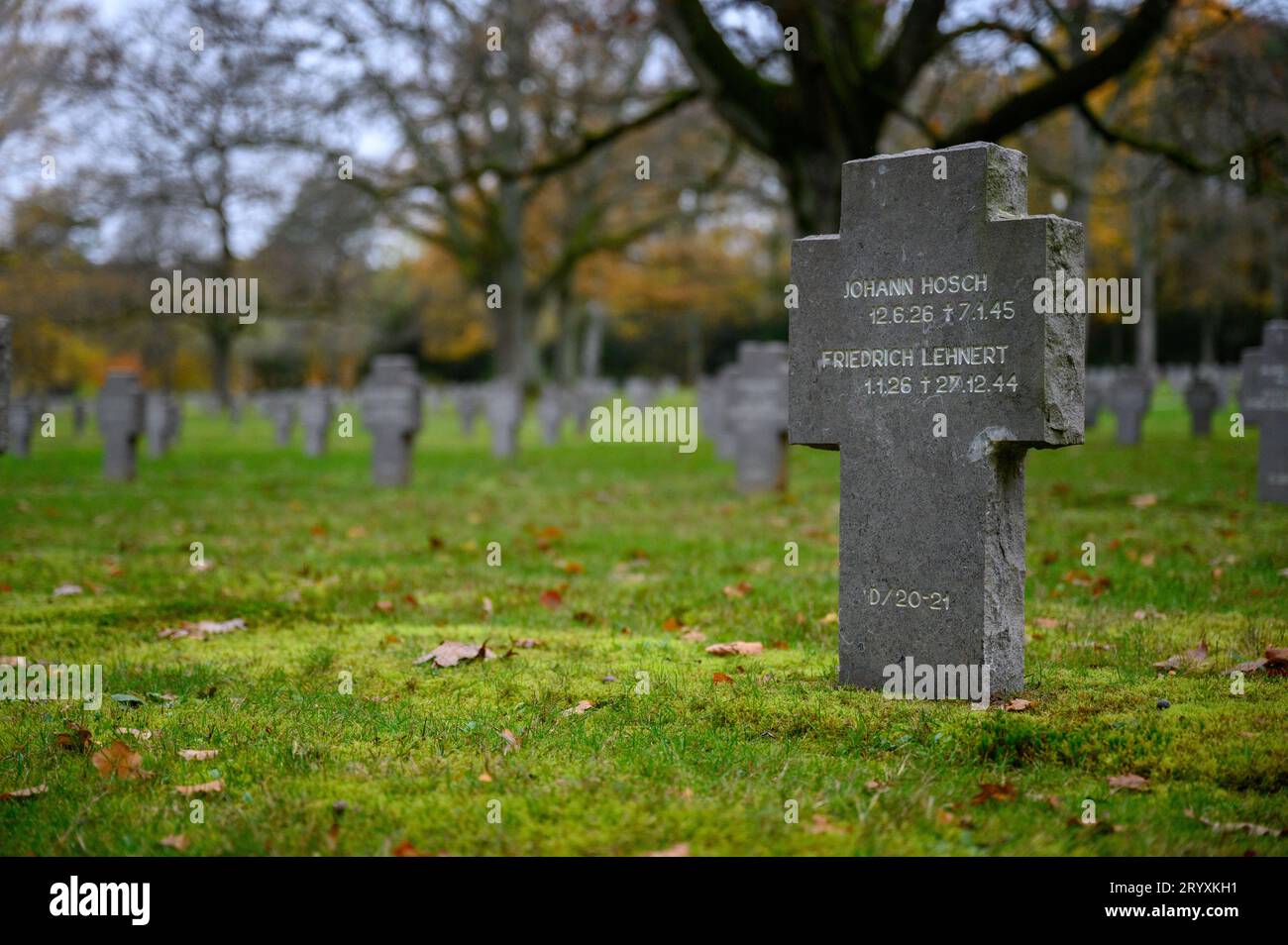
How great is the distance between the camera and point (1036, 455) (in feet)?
63.9

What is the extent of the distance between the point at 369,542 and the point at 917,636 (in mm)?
6348

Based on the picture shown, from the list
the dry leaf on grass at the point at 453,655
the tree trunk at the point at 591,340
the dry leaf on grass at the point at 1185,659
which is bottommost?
the dry leaf on grass at the point at 453,655

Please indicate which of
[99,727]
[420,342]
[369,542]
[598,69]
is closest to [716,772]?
[99,727]

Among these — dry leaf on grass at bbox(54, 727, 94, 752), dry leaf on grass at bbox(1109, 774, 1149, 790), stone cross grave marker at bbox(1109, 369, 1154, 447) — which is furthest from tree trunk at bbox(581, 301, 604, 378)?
dry leaf on grass at bbox(1109, 774, 1149, 790)

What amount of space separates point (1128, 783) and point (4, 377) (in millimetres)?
5709

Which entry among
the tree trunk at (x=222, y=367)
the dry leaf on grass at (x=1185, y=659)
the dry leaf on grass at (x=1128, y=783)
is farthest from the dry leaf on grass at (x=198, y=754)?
the tree trunk at (x=222, y=367)

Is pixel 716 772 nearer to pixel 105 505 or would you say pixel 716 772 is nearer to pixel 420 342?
pixel 105 505

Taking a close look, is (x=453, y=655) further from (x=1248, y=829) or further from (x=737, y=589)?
(x=1248, y=829)

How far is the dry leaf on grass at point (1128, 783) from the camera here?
3850 mm

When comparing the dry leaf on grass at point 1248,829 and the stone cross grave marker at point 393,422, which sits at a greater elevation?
the stone cross grave marker at point 393,422

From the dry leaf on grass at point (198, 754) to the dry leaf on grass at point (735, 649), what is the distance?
8.01 feet

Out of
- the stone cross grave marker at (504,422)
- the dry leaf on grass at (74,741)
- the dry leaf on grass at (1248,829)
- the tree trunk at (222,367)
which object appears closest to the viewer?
the dry leaf on grass at (1248,829)

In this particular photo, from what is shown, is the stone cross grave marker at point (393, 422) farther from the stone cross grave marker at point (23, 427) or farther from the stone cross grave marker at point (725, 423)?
the stone cross grave marker at point (23, 427)
